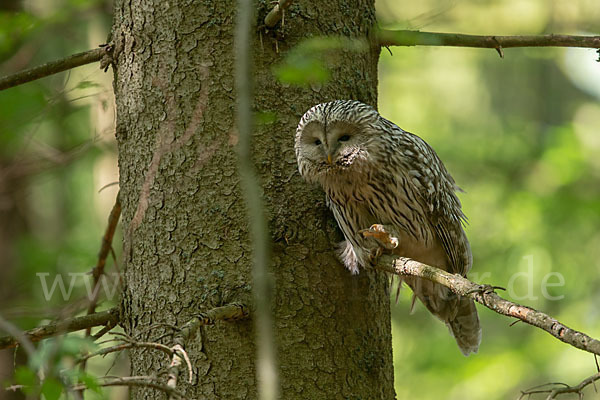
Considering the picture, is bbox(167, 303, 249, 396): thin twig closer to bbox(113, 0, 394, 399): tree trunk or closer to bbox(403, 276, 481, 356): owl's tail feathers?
bbox(113, 0, 394, 399): tree trunk

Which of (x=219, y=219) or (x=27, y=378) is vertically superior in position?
(x=219, y=219)

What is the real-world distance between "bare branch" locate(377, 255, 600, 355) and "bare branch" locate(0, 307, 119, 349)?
48.9 inches

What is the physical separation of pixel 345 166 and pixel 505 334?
6.70 meters

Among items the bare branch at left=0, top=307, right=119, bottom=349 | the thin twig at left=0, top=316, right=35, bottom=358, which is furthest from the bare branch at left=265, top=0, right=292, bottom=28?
the thin twig at left=0, top=316, right=35, bottom=358

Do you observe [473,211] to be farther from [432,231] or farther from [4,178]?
[4,178]

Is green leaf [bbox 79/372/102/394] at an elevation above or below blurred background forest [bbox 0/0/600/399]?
below

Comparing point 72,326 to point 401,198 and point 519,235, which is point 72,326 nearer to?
point 401,198


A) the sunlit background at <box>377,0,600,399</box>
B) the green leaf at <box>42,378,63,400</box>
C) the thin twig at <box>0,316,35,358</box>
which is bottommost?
the green leaf at <box>42,378,63,400</box>

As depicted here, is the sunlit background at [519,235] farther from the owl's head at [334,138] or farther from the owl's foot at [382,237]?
the owl's foot at [382,237]

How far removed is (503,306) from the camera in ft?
6.63

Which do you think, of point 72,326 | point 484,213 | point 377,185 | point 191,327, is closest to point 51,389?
point 191,327

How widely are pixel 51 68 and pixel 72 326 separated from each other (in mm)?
1148

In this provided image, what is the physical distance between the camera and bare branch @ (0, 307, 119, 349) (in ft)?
8.45

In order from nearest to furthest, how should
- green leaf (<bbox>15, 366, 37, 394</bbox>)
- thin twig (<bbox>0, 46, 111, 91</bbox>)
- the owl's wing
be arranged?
green leaf (<bbox>15, 366, 37, 394</bbox>)
thin twig (<bbox>0, 46, 111, 91</bbox>)
the owl's wing
